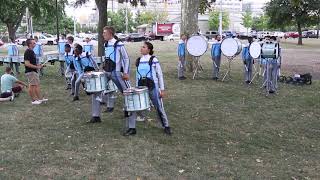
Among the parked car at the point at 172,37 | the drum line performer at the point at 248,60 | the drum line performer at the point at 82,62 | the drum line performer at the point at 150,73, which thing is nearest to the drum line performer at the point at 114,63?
the drum line performer at the point at 150,73

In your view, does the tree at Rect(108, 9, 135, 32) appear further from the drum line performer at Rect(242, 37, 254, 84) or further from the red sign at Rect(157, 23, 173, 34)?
the drum line performer at Rect(242, 37, 254, 84)

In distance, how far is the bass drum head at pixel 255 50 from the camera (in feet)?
53.9

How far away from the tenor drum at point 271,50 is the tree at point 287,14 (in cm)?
4394

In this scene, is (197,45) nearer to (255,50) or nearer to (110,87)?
(255,50)

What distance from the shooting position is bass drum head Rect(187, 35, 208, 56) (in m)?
18.2

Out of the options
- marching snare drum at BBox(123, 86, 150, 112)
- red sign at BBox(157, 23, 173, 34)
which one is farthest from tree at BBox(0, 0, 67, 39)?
red sign at BBox(157, 23, 173, 34)

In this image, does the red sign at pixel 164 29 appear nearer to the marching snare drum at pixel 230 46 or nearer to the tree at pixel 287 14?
the tree at pixel 287 14

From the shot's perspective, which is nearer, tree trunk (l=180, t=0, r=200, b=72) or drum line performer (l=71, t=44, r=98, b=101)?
drum line performer (l=71, t=44, r=98, b=101)

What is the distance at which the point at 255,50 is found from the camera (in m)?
16.6

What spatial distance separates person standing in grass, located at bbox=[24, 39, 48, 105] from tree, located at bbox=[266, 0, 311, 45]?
158ft

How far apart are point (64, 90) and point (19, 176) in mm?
8978

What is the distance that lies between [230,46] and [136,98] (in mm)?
9806

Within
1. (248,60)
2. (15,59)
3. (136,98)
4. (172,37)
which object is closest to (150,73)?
(136,98)

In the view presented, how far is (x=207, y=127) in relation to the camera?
430 inches
